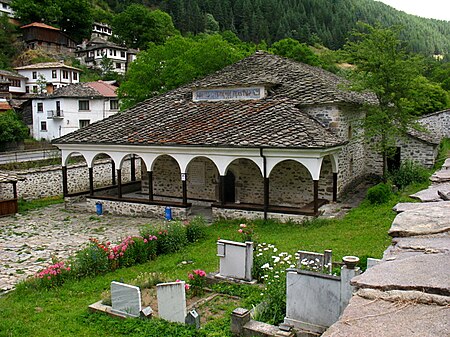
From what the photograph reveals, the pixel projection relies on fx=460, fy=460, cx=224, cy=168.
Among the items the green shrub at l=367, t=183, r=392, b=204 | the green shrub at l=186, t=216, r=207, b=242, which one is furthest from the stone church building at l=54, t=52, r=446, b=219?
the green shrub at l=186, t=216, r=207, b=242

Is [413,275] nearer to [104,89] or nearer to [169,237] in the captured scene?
[169,237]

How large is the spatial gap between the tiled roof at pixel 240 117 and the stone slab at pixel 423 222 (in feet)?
37.5

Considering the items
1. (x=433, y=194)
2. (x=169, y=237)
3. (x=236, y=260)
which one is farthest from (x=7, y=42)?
(x=433, y=194)

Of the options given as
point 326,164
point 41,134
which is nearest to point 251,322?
point 326,164

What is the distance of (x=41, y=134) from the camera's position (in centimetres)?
4456

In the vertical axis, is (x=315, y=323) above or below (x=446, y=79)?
below

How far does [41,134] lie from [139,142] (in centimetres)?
3027

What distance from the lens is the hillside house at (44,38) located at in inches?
2682

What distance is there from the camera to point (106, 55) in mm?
65375

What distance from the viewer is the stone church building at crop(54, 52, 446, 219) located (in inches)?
630

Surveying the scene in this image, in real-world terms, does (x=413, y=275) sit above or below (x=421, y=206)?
below

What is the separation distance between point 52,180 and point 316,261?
19.8 metres

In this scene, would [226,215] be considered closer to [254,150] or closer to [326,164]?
[254,150]

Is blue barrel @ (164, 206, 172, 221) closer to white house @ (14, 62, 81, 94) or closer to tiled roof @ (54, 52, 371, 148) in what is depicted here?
tiled roof @ (54, 52, 371, 148)
